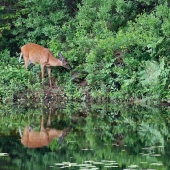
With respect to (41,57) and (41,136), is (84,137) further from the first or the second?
(41,57)

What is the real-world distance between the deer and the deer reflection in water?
6809mm

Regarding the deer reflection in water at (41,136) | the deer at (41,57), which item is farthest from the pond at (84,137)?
the deer at (41,57)

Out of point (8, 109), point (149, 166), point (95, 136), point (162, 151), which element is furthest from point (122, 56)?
point (149, 166)

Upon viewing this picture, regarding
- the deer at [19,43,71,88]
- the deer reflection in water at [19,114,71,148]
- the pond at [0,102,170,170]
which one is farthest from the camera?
the deer at [19,43,71,88]

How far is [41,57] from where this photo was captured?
75.6ft

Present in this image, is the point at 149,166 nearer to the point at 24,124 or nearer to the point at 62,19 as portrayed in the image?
the point at 24,124

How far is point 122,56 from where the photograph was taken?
22.0 metres

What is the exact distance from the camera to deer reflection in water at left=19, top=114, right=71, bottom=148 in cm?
1370

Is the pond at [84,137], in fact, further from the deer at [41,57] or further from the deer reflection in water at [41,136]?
the deer at [41,57]

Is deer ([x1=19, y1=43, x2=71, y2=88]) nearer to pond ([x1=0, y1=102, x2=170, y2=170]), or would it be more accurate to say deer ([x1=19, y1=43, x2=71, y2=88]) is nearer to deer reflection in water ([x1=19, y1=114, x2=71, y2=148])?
pond ([x1=0, y1=102, x2=170, y2=170])

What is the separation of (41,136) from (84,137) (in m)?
0.97

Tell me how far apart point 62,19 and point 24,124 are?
9038 mm

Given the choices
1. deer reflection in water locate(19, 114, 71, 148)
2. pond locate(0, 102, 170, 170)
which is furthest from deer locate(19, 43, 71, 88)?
deer reflection in water locate(19, 114, 71, 148)

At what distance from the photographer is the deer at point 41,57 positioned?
2266 cm
